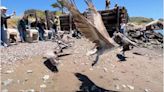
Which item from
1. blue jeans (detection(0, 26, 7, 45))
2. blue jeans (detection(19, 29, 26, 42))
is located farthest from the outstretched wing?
blue jeans (detection(19, 29, 26, 42))

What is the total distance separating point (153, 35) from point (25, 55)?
49.9 ft

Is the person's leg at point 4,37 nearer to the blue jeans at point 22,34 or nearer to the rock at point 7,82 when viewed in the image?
the blue jeans at point 22,34

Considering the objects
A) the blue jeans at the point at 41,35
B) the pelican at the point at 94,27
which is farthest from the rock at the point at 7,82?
the blue jeans at the point at 41,35

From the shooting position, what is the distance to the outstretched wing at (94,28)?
684 centimetres

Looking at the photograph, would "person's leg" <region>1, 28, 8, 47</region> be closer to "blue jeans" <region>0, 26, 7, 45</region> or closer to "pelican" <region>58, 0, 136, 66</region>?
"blue jeans" <region>0, 26, 7, 45</region>

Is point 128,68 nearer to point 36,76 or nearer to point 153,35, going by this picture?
point 36,76

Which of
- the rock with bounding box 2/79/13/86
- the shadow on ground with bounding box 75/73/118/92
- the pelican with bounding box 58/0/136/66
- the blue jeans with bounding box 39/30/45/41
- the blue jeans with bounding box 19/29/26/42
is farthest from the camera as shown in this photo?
the blue jeans with bounding box 39/30/45/41

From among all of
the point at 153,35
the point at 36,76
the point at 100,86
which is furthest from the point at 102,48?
the point at 153,35

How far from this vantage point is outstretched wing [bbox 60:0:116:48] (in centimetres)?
684

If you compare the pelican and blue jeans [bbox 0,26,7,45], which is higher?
the pelican

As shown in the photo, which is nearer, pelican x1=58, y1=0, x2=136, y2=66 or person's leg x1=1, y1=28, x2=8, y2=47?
pelican x1=58, y1=0, x2=136, y2=66

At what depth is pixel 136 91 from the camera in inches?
330

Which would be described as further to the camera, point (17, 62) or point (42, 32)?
point (42, 32)

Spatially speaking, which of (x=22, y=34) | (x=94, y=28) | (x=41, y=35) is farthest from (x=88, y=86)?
(x=41, y=35)
